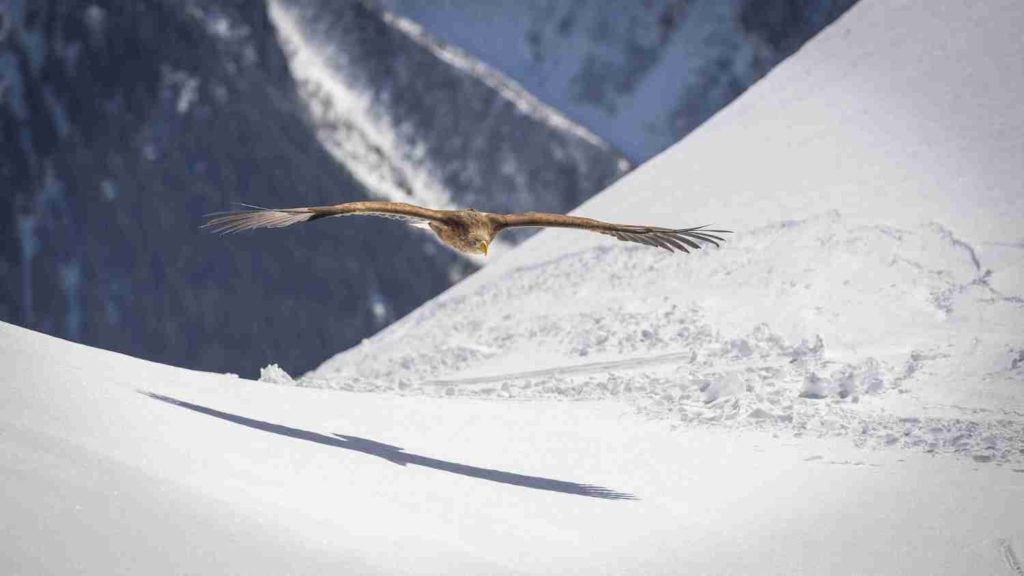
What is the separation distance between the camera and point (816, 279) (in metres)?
11.9

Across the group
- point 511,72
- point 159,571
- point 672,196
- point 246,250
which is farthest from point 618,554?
point 511,72

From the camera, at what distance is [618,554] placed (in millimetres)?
5758

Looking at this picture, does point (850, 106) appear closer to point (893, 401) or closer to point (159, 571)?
point (893, 401)

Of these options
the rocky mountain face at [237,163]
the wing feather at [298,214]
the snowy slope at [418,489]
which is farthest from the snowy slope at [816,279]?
the rocky mountain face at [237,163]

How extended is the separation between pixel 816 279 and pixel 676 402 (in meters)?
3.81

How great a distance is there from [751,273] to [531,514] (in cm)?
698

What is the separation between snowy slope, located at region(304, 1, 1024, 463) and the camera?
891cm

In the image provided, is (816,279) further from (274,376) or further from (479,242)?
(479,242)

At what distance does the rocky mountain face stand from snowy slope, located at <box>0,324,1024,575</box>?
2196 centimetres

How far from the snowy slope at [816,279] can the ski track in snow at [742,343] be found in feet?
0.09

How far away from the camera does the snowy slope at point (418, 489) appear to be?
15.7 ft

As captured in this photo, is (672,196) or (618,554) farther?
(672,196)

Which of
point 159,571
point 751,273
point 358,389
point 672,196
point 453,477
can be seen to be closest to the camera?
point 159,571

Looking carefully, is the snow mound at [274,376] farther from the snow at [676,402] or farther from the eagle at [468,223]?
the eagle at [468,223]
